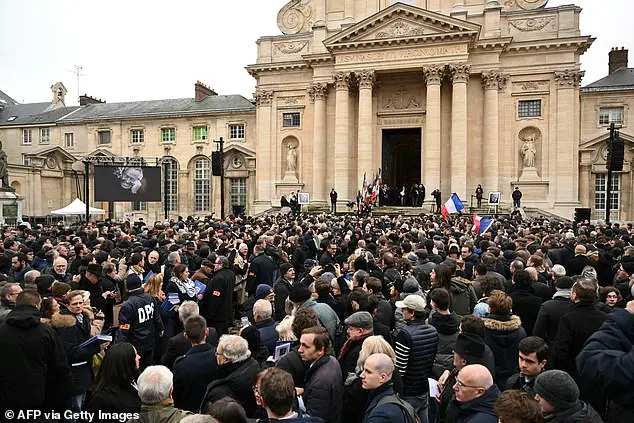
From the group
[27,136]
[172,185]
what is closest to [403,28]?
[172,185]

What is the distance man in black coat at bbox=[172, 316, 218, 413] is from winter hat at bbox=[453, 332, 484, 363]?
237 centimetres

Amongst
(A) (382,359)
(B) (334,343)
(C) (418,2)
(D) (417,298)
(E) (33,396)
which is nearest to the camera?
(A) (382,359)

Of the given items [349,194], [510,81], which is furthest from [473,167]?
[349,194]

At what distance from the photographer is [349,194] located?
1420 inches

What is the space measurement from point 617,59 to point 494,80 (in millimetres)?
12145

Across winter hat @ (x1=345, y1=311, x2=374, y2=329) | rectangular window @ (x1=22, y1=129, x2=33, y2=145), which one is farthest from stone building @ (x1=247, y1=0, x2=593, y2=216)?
winter hat @ (x1=345, y1=311, x2=374, y2=329)

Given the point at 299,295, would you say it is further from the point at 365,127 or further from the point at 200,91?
the point at 200,91

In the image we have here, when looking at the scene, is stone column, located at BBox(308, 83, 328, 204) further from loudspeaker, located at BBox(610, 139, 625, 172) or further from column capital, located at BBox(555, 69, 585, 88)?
loudspeaker, located at BBox(610, 139, 625, 172)

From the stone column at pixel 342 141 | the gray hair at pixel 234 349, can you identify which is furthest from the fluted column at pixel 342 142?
the gray hair at pixel 234 349

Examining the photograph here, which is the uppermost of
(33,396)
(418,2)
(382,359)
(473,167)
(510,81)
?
(418,2)

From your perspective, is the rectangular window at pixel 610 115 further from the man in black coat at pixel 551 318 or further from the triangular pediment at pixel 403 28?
the man in black coat at pixel 551 318

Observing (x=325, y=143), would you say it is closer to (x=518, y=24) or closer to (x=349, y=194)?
(x=349, y=194)

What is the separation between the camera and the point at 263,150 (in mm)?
39188

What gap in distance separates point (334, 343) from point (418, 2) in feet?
114
